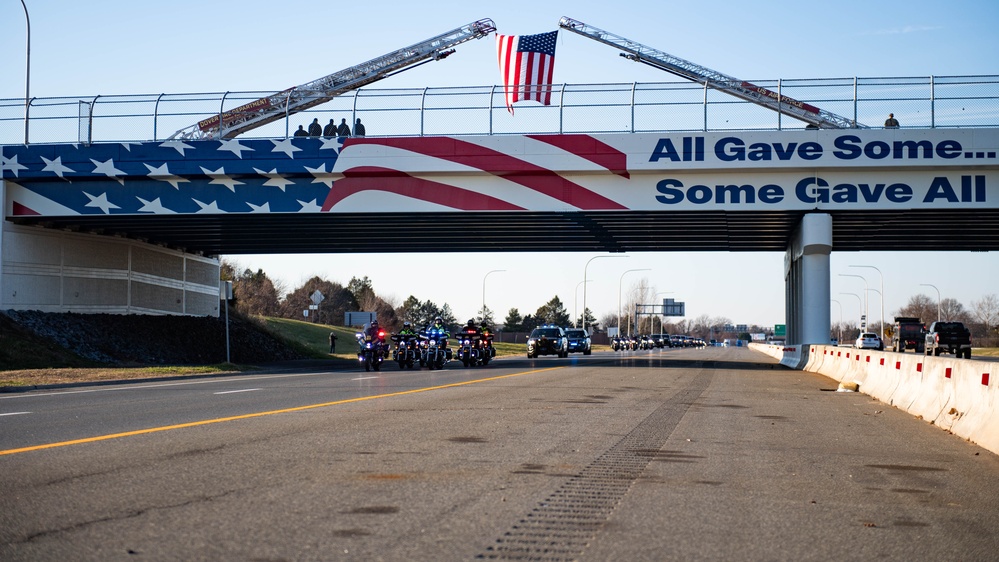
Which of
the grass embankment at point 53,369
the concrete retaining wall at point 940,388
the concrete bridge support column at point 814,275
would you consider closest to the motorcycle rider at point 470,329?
the grass embankment at point 53,369

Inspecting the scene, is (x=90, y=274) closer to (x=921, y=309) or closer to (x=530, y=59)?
(x=530, y=59)

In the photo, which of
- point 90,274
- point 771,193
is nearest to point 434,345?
point 771,193

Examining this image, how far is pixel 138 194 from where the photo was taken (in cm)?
3544

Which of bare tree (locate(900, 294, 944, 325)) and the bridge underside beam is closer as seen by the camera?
the bridge underside beam

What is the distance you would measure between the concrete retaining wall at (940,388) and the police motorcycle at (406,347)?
1475 centimetres

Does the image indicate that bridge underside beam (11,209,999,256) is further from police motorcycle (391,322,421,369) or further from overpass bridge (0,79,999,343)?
police motorcycle (391,322,421,369)

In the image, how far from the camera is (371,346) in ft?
106

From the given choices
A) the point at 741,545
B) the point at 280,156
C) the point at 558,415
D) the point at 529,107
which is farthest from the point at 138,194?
the point at 741,545

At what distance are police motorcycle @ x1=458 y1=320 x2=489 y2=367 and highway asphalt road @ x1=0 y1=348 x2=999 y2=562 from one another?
22.0 meters

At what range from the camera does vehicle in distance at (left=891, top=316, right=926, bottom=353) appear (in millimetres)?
60116

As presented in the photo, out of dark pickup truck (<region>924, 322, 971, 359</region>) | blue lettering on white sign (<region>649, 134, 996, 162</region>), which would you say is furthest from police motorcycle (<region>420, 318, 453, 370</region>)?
dark pickup truck (<region>924, 322, 971, 359</region>)

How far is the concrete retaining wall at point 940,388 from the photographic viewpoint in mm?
11953

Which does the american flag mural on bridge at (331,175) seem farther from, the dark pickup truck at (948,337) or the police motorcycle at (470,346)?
the dark pickup truck at (948,337)

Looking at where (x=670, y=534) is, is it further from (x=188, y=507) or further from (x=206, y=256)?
(x=206, y=256)
